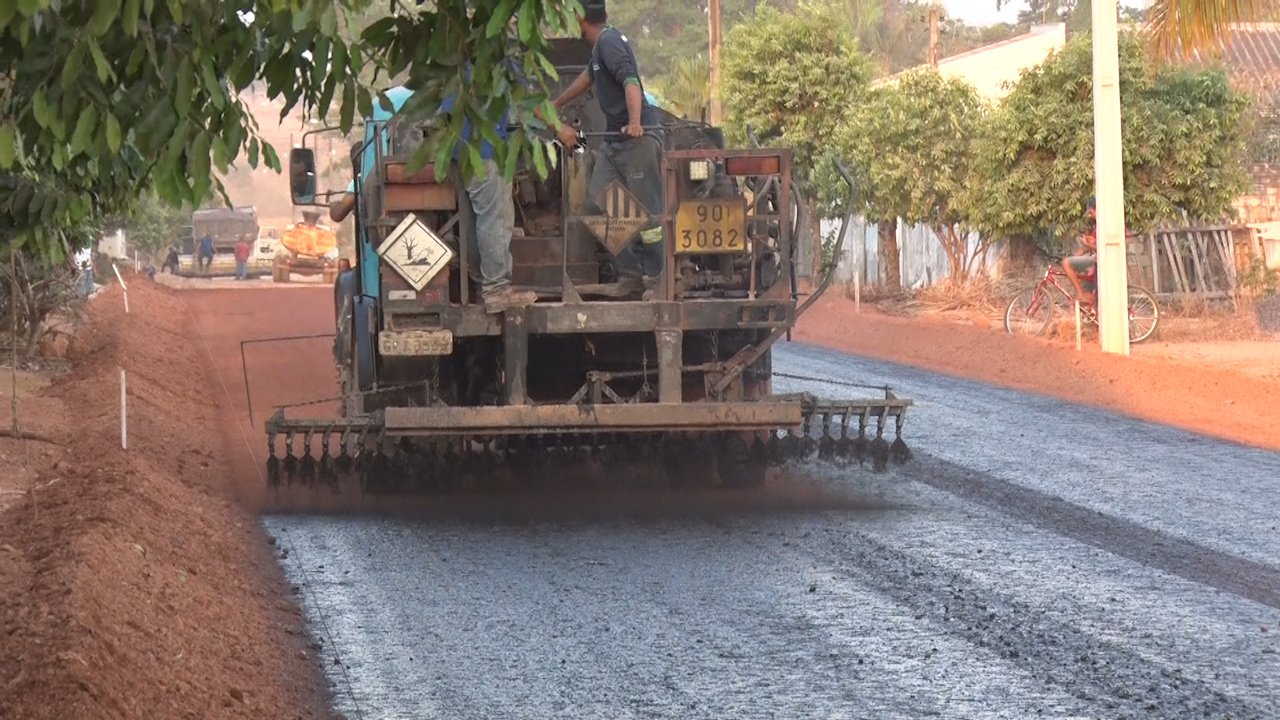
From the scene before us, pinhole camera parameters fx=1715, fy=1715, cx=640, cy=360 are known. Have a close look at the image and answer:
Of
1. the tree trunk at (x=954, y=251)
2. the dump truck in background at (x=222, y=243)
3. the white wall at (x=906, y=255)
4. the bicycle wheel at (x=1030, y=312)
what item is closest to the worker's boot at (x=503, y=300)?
the bicycle wheel at (x=1030, y=312)

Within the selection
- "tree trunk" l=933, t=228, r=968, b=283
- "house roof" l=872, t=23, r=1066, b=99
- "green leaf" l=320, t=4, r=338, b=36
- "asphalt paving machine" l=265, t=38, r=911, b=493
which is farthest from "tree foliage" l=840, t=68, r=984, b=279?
"green leaf" l=320, t=4, r=338, b=36

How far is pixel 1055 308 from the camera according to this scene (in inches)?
889

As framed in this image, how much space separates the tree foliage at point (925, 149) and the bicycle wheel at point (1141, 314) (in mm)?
6865

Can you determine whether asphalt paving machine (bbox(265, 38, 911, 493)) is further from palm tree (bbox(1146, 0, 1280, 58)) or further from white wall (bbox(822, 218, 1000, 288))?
white wall (bbox(822, 218, 1000, 288))

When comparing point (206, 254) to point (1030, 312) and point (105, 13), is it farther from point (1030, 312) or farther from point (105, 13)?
point (105, 13)

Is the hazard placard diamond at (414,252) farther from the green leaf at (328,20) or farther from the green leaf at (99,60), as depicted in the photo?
the green leaf at (99,60)

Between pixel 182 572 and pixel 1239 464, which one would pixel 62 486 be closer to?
pixel 182 572

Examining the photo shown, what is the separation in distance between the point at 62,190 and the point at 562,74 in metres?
6.43

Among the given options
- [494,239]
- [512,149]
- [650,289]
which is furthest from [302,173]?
[512,149]

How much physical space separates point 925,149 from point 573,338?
782 inches

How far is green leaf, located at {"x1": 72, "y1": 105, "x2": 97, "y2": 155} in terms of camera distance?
3590mm

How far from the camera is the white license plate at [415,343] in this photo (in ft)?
31.5

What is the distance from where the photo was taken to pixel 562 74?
38.5ft

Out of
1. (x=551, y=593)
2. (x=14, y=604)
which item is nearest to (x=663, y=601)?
(x=551, y=593)
